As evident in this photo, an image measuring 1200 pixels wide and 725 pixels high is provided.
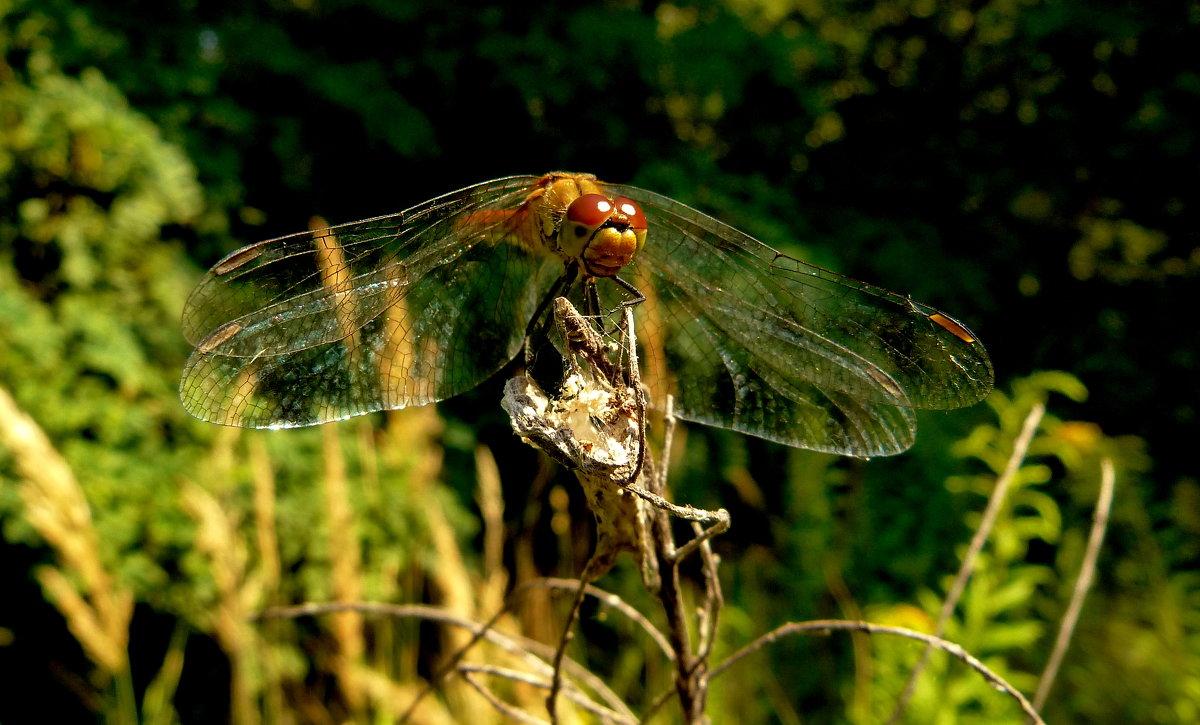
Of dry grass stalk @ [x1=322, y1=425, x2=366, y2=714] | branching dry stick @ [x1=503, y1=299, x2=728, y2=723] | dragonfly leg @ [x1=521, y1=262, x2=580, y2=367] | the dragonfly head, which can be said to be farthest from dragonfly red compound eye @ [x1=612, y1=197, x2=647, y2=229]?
dry grass stalk @ [x1=322, y1=425, x2=366, y2=714]

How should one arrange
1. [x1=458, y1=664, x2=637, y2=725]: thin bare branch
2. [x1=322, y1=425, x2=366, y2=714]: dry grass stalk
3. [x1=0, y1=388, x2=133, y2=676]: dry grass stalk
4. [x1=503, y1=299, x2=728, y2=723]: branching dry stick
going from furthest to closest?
[x1=322, y1=425, x2=366, y2=714]: dry grass stalk < [x1=0, y1=388, x2=133, y2=676]: dry grass stalk < [x1=458, y1=664, x2=637, y2=725]: thin bare branch < [x1=503, y1=299, x2=728, y2=723]: branching dry stick

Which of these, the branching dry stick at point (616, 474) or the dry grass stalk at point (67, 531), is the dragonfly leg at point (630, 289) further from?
the dry grass stalk at point (67, 531)

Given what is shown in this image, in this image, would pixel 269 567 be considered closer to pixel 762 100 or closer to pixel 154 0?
pixel 154 0

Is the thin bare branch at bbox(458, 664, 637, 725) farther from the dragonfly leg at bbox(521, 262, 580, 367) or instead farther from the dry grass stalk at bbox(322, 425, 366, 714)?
the dry grass stalk at bbox(322, 425, 366, 714)

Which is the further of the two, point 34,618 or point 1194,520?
point 1194,520

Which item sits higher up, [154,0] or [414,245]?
[154,0]

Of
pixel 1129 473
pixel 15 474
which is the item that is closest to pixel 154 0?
pixel 15 474

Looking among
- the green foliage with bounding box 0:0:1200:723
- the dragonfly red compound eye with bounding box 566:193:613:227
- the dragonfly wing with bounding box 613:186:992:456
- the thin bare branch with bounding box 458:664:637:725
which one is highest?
the green foliage with bounding box 0:0:1200:723
